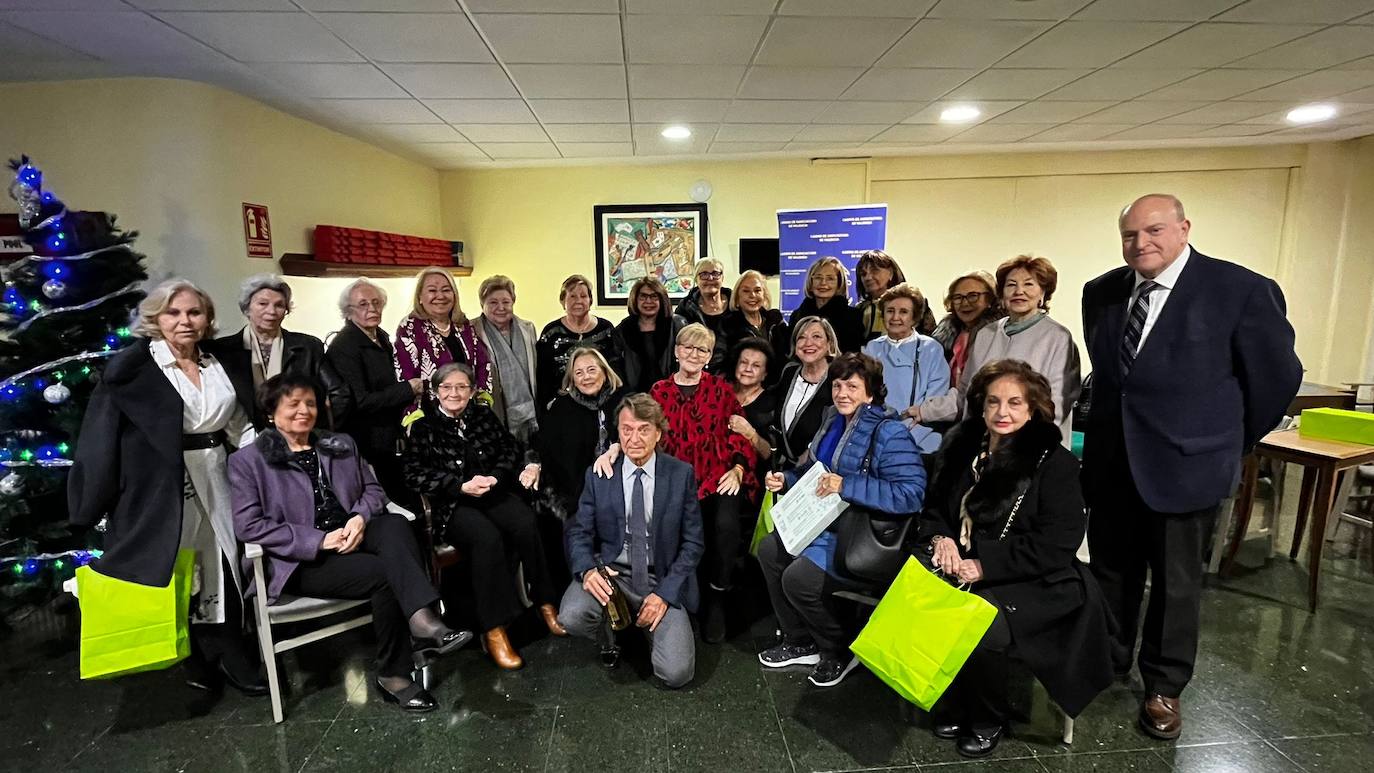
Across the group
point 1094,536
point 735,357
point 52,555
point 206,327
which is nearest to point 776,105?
point 735,357

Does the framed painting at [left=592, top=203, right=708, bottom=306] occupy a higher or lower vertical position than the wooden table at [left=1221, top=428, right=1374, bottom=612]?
higher

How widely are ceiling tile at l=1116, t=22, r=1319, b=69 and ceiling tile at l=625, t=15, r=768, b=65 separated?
2.12 metres

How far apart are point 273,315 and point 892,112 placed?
4.10 m

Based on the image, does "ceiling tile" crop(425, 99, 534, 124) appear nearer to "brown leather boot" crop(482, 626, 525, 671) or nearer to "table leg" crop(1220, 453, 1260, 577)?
"brown leather boot" crop(482, 626, 525, 671)

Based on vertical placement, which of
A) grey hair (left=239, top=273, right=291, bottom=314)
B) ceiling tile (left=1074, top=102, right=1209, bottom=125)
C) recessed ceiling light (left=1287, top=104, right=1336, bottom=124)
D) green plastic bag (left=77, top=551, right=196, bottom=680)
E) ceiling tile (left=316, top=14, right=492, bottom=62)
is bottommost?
green plastic bag (left=77, top=551, right=196, bottom=680)

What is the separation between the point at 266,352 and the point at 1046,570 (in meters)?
3.08

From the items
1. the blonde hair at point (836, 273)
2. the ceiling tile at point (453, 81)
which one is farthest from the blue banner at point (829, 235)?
the ceiling tile at point (453, 81)

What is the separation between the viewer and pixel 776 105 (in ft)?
13.7

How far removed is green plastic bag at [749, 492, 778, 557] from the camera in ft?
8.32

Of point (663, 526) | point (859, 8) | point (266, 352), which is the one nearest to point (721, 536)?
point (663, 526)

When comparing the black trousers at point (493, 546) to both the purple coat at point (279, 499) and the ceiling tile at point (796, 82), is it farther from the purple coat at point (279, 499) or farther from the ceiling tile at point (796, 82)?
the ceiling tile at point (796, 82)

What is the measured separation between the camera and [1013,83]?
3.74m

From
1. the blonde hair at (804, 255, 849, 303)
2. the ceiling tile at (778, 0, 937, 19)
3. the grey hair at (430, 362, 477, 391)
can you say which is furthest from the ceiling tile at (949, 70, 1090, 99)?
the grey hair at (430, 362, 477, 391)

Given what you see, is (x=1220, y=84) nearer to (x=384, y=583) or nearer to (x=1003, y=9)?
(x=1003, y=9)
